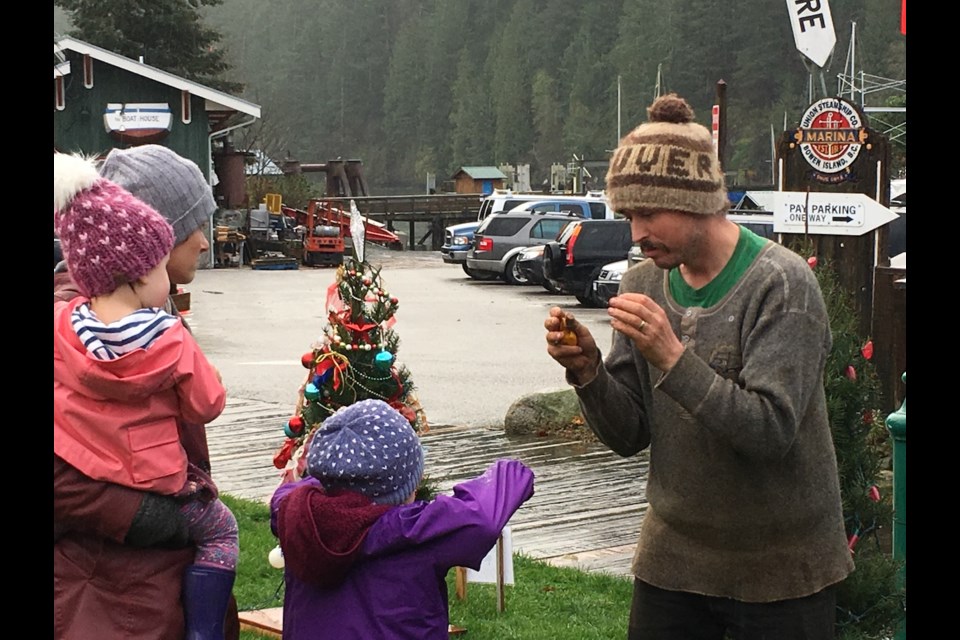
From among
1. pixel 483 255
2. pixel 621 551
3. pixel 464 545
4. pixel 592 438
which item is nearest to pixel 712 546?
pixel 464 545

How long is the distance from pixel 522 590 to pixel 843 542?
11.8 feet

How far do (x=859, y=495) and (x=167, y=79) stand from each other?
34265mm

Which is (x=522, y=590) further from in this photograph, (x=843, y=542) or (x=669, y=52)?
(x=669, y=52)

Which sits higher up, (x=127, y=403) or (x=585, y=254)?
(x=127, y=403)

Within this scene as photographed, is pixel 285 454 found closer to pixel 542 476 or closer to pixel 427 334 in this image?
pixel 542 476

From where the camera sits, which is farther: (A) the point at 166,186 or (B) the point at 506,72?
(B) the point at 506,72

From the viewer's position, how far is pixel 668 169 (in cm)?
323

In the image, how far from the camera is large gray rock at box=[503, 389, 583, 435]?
11.5 meters

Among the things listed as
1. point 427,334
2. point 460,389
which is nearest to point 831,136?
point 460,389

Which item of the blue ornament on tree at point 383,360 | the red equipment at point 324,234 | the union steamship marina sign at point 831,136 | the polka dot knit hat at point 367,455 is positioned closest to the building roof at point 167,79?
the red equipment at point 324,234

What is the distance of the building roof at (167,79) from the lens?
36.4 metres

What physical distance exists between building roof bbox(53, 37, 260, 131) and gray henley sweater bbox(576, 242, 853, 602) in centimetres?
3327

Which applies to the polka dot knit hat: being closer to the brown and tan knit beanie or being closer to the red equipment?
the brown and tan knit beanie

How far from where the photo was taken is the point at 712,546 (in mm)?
3287
